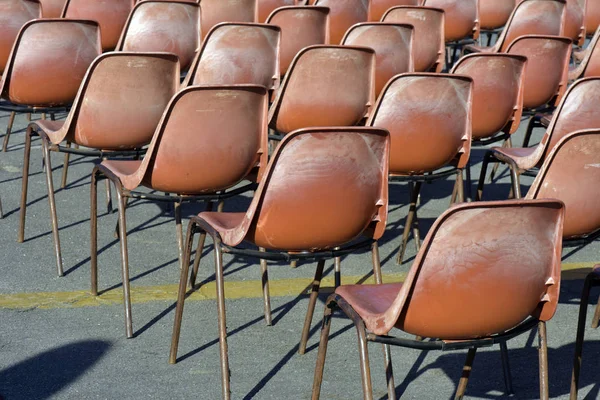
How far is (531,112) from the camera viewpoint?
6.95 meters

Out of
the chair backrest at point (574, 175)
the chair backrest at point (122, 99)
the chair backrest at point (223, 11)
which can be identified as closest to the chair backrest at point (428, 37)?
the chair backrest at point (223, 11)

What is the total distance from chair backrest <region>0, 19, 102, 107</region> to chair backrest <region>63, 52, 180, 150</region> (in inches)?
36.2

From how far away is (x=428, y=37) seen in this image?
7.93 metres

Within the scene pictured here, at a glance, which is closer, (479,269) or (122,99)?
(479,269)

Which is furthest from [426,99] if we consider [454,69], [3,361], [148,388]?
[3,361]

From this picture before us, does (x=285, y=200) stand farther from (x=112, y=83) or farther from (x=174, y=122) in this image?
(x=112, y=83)

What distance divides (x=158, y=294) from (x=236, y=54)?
1865mm

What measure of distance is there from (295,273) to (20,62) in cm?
196

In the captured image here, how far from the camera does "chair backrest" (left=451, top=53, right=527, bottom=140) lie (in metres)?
5.91

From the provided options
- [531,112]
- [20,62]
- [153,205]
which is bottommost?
[153,205]

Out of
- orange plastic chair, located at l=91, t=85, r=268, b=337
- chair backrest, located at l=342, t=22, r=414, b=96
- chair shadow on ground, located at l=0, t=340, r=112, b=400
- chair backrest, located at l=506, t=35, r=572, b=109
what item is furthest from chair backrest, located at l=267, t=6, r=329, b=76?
chair shadow on ground, located at l=0, t=340, r=112, b=400

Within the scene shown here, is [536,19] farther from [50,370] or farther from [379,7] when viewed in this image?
[50,370]

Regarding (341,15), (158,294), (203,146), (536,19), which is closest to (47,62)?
(158,294)

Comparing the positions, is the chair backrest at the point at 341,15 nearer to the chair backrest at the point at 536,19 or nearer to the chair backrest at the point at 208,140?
the chair backrest at the point at 536,19
